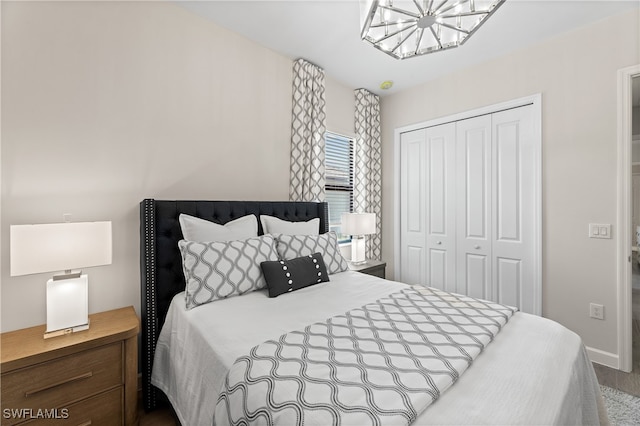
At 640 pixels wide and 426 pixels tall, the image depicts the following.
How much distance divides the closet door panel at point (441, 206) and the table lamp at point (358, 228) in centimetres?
80

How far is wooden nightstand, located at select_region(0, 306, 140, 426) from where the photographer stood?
1230 millimetres

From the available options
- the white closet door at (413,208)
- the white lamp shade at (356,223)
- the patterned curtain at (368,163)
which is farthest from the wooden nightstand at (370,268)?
the white closet door at (413,208)

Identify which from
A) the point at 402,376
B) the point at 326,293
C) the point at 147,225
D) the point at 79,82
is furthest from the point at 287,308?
the point at 79,82

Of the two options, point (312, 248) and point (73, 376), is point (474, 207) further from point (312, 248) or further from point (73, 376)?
point (73, 376)

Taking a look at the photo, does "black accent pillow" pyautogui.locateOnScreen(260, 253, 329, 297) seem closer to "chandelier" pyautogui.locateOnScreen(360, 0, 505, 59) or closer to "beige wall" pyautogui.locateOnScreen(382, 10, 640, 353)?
"chandelier" pyautogui.locateOnScreen(360, 0, 505, 59)

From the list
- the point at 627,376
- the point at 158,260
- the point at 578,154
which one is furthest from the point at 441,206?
the point at 158,260

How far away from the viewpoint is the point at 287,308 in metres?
1.61

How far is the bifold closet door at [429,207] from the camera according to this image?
3.20 metres

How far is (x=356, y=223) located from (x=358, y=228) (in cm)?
6

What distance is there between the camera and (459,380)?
0.97 m

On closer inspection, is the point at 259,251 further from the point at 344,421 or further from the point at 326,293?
the point at 344,421

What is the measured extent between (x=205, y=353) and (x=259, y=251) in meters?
0.78

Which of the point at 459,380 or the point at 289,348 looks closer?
the point at 459,380

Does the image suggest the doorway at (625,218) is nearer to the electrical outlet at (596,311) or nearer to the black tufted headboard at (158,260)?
the electrical outlet at (596,311)
